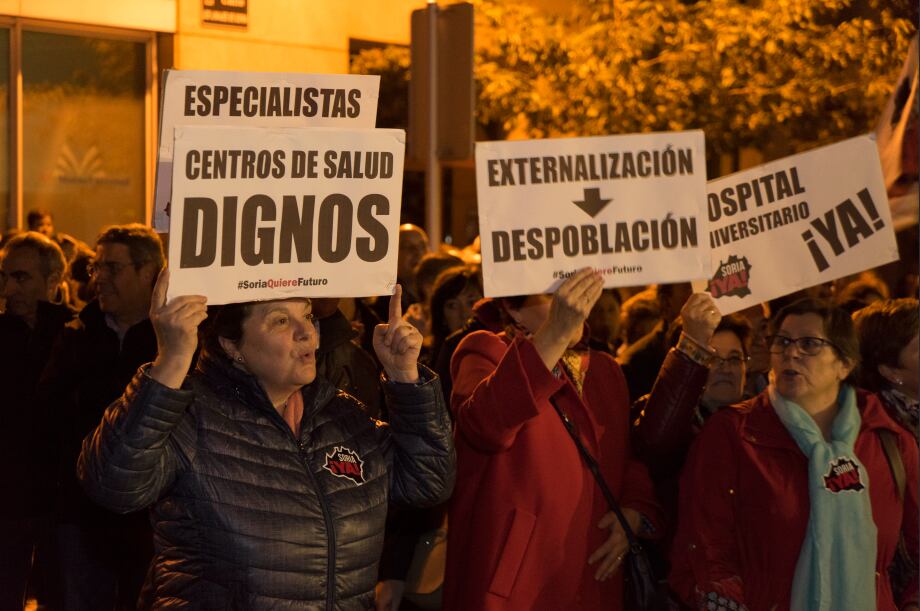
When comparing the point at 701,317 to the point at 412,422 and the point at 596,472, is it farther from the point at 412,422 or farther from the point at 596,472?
the point at 412,422

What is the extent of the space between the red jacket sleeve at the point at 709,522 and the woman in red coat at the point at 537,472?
0.20 meters

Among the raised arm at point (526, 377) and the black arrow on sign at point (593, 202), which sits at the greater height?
the black arrow on sign at point (593, 202)

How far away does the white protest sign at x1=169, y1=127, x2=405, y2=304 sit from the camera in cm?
Result: 427

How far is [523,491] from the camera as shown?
5059 mm

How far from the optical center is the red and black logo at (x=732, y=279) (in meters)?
5.54

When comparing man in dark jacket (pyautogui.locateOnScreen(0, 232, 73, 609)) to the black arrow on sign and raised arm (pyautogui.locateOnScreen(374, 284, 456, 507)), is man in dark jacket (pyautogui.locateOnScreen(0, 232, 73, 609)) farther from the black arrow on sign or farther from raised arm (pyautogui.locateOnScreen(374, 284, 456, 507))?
the black arrow on sign

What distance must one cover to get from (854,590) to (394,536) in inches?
92.8

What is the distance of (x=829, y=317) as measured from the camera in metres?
5.32

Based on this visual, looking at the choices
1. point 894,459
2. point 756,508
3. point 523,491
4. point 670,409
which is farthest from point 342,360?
point 894,459

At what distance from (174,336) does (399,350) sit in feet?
2.47

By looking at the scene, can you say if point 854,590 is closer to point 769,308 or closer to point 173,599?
point 173,599

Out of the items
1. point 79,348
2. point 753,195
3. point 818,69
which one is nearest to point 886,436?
point 753,195

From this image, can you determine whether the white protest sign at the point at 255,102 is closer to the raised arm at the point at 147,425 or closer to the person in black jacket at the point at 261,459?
the person in black jacket at the point at 261,459

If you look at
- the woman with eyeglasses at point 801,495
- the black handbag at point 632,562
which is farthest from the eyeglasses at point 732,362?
the black handbag at point 632,562
